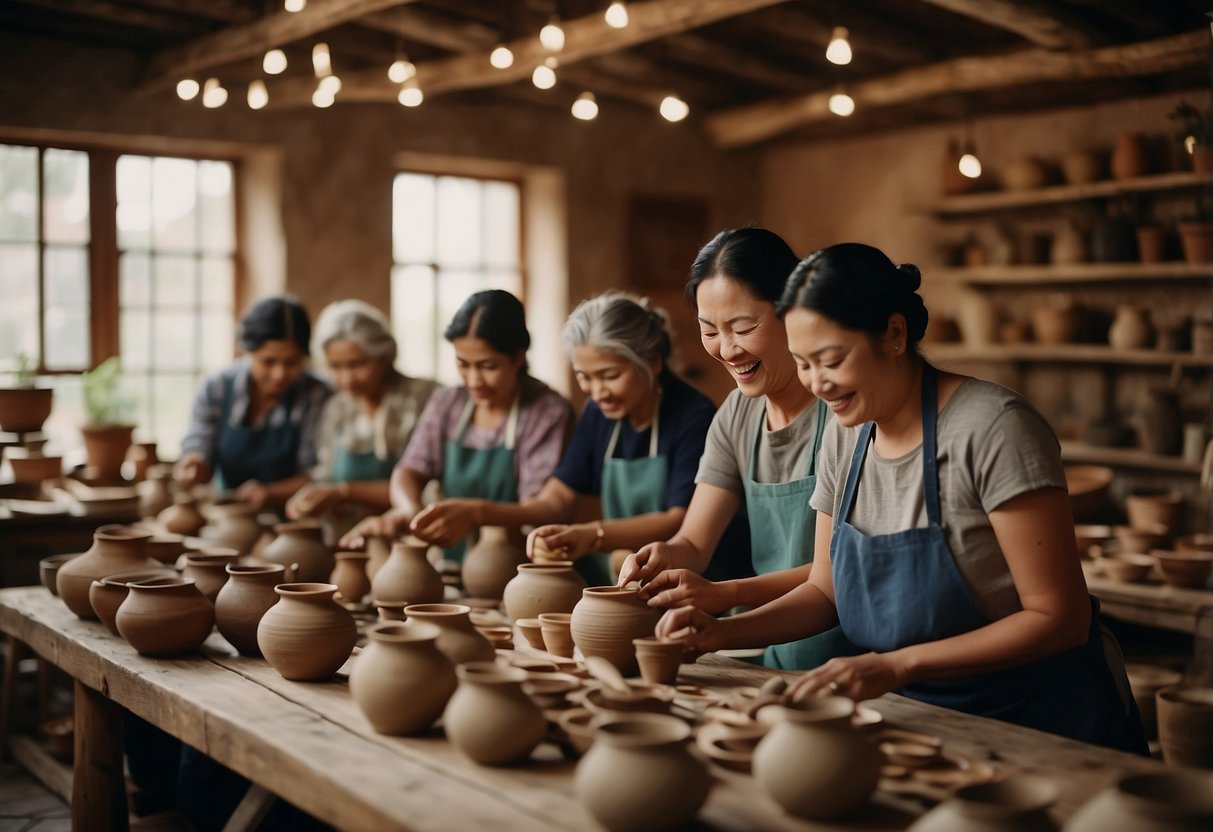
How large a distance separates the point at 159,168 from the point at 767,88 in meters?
3.91

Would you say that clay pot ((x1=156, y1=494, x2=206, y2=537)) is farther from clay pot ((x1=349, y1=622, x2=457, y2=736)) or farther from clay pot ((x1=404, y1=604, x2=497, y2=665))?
clay pot ((x1=349, y1=622, x2=457, y2=736))

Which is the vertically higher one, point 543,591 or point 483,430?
point 483,430

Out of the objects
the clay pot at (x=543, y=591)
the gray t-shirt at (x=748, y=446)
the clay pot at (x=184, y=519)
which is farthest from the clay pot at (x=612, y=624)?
the clay pot at (x=184, y=519)

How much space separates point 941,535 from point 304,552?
1.90 m

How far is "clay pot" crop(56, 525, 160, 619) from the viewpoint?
3033 millimetres

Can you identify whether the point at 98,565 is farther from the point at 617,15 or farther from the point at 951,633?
the point at 617,15

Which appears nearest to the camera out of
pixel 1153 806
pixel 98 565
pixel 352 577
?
pixel 1153 806

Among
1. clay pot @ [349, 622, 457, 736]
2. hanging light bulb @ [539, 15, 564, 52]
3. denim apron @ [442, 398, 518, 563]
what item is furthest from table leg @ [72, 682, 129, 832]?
hanging light bulb @ [539, 15, 564, 52]

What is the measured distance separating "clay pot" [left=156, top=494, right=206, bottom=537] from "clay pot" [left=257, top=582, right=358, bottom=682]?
2338 millimetres

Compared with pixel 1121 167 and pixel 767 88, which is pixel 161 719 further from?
pixel 767 88

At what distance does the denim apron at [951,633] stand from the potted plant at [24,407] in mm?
4413

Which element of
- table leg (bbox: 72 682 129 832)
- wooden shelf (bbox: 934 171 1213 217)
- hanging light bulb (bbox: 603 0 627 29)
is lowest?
table leg (bbox: 72 682 129 832)

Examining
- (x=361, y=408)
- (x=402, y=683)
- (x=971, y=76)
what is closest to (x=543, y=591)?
(x=402, y=683)

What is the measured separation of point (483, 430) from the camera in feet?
13.7
